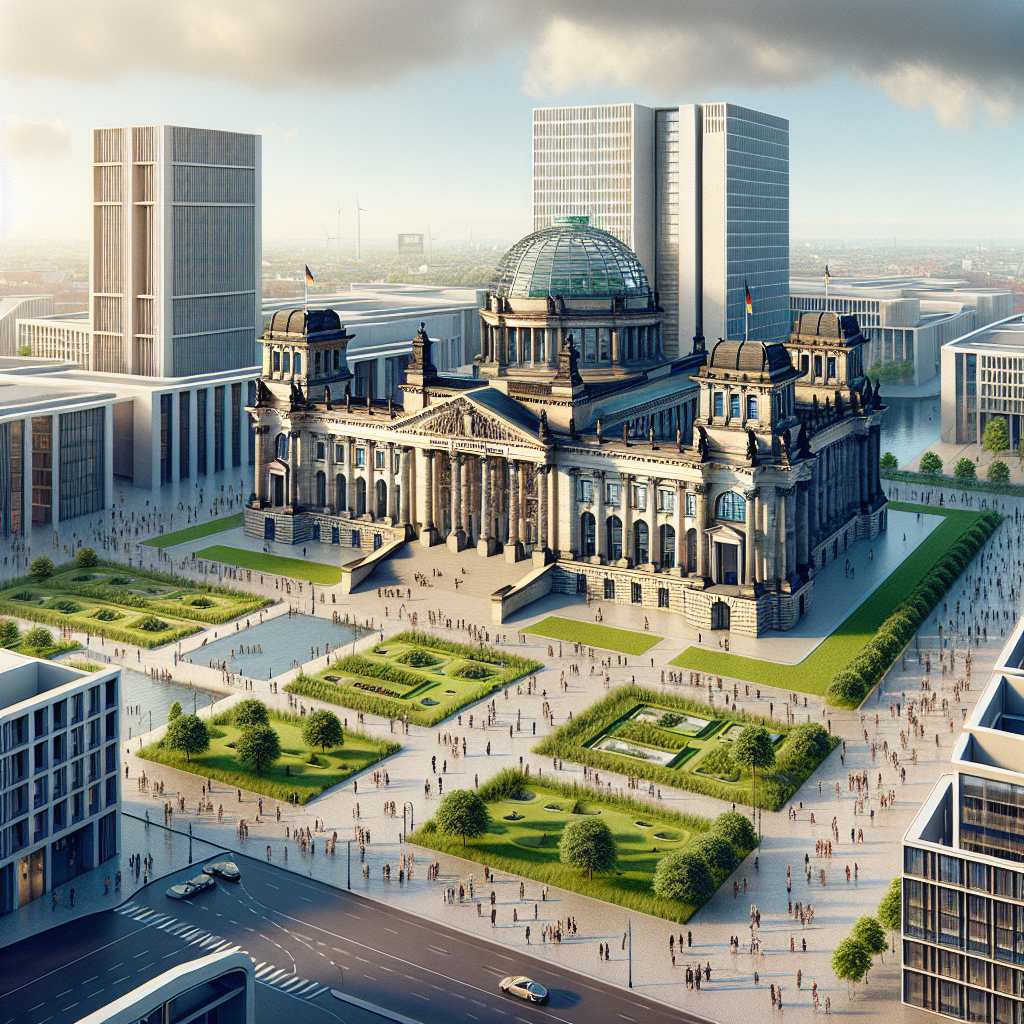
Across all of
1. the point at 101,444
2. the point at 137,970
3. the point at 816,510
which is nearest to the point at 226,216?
the point at 101,444

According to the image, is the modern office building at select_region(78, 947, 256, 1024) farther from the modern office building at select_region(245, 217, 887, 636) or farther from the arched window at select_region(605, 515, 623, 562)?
the arched window at select_region(605, 515, 623, 562)

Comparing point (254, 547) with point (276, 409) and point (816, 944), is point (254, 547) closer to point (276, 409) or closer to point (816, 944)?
point (276, 409)

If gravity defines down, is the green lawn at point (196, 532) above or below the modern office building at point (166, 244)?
below

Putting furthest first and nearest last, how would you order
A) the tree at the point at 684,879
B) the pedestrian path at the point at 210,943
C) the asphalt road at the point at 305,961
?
1. the tree at the point at 684,879
2. the pedestrian path at the point at 210,943
3. the asphalt road at the point at 305,961

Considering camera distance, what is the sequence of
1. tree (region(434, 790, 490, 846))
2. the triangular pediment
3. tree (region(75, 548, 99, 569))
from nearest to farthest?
tree (region(434, 790, 490, 846))
the triangular pediment
tree (region(75, 548, 99, 569))

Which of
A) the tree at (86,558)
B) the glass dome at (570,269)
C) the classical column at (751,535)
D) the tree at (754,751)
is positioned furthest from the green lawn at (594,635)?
the tree at (86,558)

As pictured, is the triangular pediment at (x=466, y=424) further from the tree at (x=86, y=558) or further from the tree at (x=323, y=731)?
the tree at (x=323, y=731)

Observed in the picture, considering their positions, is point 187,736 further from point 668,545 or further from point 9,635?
point 668,545

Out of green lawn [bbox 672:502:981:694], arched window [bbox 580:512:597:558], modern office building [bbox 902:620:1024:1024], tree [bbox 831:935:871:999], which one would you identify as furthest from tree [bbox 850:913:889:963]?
arched window [bbox 580:512:597:558]
